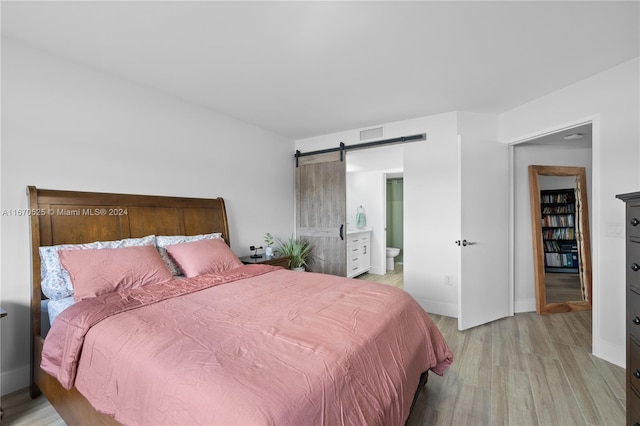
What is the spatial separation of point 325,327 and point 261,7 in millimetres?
1918

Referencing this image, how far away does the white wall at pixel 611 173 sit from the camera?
2330 mm

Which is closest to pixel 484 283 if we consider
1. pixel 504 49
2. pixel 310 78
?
pixel 504 49

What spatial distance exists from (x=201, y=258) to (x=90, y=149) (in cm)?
134

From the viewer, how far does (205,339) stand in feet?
4.15

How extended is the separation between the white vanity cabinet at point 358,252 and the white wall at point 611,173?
10.5ft

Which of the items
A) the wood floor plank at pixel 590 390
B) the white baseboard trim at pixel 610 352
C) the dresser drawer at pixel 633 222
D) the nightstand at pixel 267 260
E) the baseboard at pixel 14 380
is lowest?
the wood floor plank at pixel 590 390

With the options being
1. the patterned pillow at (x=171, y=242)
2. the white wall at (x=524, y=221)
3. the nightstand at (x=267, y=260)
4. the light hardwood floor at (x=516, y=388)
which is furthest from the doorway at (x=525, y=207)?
the patterned pillow at (x=171, y=242)

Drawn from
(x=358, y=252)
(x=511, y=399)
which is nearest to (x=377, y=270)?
(x=358, y=252)

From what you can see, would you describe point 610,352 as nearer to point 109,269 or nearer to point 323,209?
point 323,209

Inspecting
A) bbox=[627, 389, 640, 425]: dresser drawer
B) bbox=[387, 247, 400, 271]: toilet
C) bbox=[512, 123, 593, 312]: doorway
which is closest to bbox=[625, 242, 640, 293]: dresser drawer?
bbox=[627, 389, 640, 425]: dresser drawer

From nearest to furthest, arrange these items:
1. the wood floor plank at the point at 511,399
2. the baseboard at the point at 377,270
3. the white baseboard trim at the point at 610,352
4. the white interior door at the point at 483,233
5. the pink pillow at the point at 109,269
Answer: the wood floor plank at the point at 511,399 → the pink pillow at the point at 109,269 → the white baseboard trim at the point at 610,352 → the white interior door at the point at 483,233 → the baseboard at the point at 377,270

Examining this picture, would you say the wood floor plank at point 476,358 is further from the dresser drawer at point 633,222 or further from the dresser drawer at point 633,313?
the dresser drawer at point 633,222

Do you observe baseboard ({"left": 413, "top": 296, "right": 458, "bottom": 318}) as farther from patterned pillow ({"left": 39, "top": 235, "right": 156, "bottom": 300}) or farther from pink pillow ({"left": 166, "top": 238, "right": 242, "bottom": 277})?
patterned pillow ({"left": 39, "top": 235, "right": 156, "bottom": 300})

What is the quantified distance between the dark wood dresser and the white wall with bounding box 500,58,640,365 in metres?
1.15
